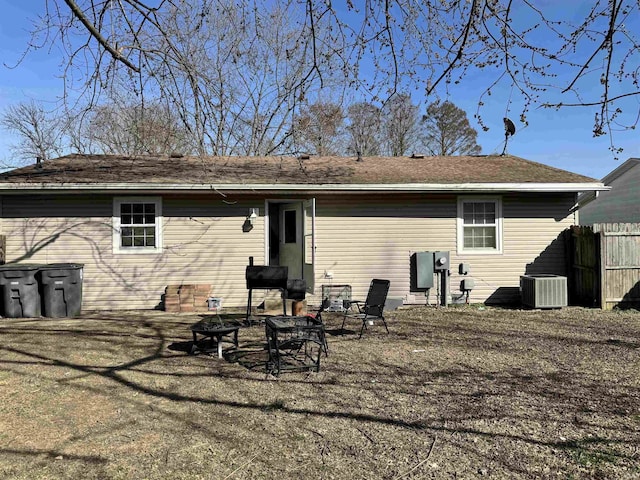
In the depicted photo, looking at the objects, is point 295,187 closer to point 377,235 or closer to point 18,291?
point 377,235

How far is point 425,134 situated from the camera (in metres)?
23.8

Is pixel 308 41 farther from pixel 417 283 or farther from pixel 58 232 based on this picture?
pixel 58 232

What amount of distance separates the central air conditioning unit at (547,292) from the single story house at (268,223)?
857mm

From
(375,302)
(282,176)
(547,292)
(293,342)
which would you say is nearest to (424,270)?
(547,292)

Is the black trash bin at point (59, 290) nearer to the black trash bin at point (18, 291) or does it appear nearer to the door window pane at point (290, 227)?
the black trash bin at point (18, 291)

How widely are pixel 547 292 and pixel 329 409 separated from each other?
23.9 ft

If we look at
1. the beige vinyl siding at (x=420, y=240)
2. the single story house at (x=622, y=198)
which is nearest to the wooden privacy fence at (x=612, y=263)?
the beige vinyl siding at (x=420, y=240)

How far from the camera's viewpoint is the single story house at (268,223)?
9664 mm

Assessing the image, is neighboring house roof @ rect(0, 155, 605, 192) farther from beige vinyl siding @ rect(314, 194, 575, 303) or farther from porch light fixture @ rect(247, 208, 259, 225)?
porch light fixture @ rect(247, 208, 259, 225)

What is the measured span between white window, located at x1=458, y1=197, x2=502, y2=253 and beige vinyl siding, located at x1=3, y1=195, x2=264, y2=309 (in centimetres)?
456

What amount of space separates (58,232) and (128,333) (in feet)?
12.1

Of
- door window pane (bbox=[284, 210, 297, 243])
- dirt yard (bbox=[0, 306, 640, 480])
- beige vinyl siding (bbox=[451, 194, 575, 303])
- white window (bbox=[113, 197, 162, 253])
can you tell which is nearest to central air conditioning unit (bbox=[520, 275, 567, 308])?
beige vinyl siding (bbox=[451, 194, 575, 303])

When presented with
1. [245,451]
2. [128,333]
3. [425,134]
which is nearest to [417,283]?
[128,333]

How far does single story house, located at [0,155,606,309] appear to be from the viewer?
31.7ft
